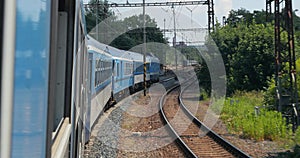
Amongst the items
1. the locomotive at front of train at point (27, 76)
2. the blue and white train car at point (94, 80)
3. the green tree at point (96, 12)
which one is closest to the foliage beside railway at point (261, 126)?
the blue and white train car at point (94, 80)

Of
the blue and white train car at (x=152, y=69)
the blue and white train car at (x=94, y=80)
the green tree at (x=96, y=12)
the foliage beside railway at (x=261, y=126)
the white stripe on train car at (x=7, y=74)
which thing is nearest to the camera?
the white stripe on train car at (x=7, y=74)

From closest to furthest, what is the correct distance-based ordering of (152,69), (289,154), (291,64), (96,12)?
(289,154) → (291,64) → (96,12) → (152,69)

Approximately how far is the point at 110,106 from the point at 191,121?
12.6 ft

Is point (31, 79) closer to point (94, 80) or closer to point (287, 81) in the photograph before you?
point (94, 80)

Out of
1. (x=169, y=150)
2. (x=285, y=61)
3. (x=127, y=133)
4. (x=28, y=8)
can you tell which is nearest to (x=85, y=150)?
(x=169, y=150)

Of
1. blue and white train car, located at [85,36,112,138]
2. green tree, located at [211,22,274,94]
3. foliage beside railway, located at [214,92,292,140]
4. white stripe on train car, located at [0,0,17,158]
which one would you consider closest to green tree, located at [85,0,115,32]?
green tree, located at [211,22,274,94]

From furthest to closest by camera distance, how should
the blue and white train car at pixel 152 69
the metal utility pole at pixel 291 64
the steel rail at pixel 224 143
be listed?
the blue and white train car at pixel 152 69 < the metal utility pole at pixel 291 64 < the steel rail at pixel 224 143

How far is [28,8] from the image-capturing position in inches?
36.0

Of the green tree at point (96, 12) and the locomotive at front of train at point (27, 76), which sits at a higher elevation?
the green tree at point (96, 12)

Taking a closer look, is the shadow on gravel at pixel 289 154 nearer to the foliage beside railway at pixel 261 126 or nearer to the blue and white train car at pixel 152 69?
the foliage beside railway at pixel 261 126

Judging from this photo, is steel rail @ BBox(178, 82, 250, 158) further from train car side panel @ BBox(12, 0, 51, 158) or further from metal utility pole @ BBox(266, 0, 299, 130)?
train car side panel @ BBox(12, 0, 51, 158)

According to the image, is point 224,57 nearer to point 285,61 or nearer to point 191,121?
point 285,61

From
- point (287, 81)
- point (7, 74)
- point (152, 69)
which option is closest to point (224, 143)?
point (287, 81)

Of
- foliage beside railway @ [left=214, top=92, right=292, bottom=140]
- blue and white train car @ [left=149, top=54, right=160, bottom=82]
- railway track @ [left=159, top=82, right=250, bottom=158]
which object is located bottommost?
railway track @ [left=159, top=82, right=250, bottom=158]
